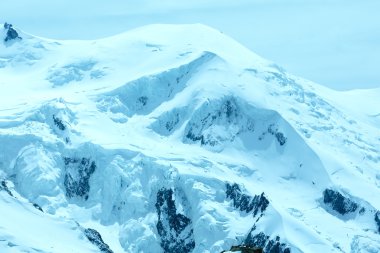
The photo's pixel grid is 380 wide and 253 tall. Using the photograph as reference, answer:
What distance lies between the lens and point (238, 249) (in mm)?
162125

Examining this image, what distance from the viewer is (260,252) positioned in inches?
6368

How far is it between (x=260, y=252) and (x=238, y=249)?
318 centimetres
